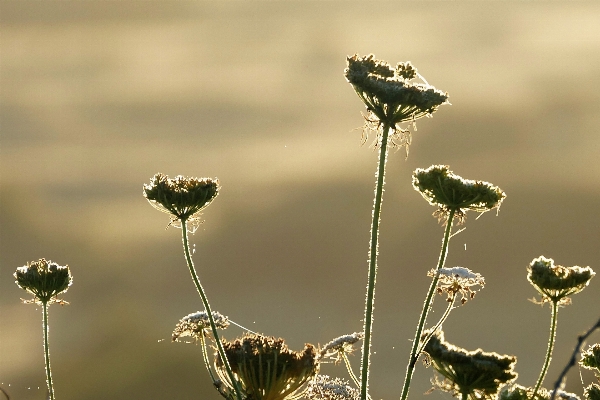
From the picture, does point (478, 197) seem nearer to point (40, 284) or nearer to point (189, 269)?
point (189, 269)

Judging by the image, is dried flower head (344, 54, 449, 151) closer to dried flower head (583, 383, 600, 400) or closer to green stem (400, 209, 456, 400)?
green stem (400, 209, 456, 400)

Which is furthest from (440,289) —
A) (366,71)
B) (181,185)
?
(181,185)

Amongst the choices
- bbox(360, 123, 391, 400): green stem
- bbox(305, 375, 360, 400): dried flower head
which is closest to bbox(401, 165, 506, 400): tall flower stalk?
bbox(360, 123, 391, 400): green stem

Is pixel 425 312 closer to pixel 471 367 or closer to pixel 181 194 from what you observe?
pixel 471 367

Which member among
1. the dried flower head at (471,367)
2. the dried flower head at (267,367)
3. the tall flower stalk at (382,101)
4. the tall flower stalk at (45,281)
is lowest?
the dried flower head at (471,367)

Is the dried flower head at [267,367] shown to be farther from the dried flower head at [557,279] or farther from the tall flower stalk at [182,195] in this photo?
the dried flower head at [557,279]

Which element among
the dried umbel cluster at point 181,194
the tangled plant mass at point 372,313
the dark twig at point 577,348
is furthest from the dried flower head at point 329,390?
the dark twig at point 577,348
